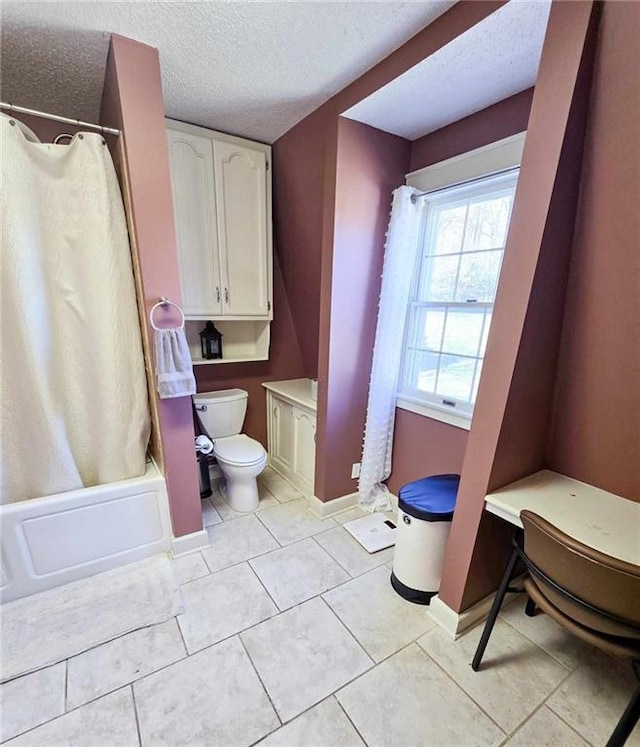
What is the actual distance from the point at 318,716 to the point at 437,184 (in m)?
2.42

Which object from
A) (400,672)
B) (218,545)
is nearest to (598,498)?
(400,672)

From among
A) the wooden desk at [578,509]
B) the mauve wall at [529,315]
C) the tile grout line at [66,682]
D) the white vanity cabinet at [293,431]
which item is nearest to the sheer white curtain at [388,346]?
the white vanity cabinet at [293,431]

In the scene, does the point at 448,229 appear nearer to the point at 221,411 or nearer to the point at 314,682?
the point at 221,411

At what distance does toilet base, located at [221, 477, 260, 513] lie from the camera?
7.54ft

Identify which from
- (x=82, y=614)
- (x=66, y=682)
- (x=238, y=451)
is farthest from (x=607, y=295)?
(x=82, y=614)

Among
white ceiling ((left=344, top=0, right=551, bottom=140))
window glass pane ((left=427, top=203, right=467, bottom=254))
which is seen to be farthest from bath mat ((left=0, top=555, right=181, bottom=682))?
white ceiling ((left=344, top=0, right=551, bottom=140))

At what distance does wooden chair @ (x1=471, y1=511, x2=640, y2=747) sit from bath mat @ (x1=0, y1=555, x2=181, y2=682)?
1525 millimetres

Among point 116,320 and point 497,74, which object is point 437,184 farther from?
point 116,320

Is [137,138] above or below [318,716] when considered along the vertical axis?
above

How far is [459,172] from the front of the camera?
5.77 ft

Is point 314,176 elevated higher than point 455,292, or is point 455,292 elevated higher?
point 314,176

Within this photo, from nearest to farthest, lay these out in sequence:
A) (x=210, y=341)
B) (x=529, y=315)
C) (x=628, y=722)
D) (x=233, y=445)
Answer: (x=628, y=722)
(x=529, y=315)
(x=233, y=445)
(x=210, y=341)

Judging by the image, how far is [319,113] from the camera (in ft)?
6.18

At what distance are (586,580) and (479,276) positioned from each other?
138 centimetres
